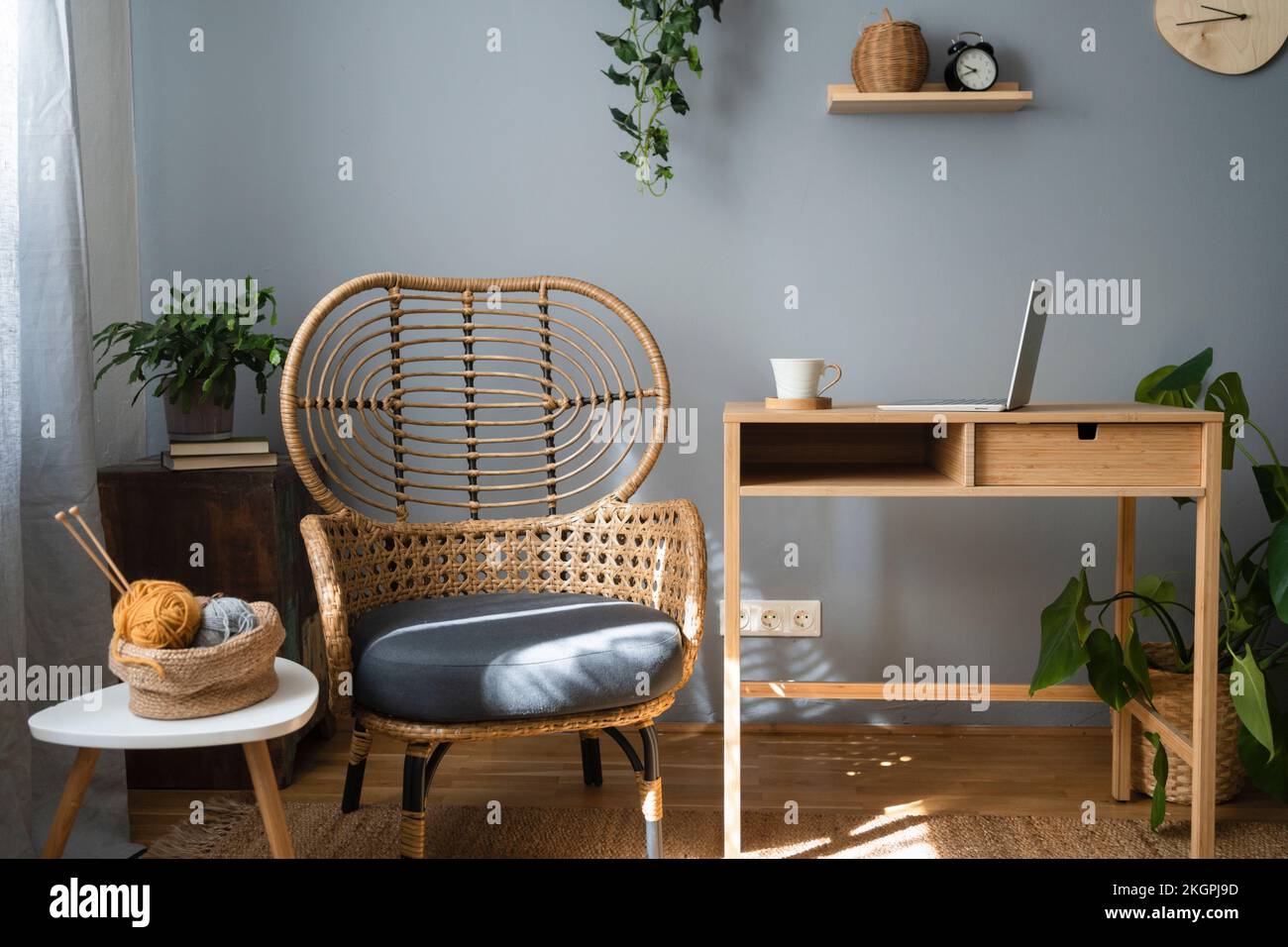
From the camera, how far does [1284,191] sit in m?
2.25

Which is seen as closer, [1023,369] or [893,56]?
[1023,369]

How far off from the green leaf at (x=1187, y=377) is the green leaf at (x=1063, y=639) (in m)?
0.43

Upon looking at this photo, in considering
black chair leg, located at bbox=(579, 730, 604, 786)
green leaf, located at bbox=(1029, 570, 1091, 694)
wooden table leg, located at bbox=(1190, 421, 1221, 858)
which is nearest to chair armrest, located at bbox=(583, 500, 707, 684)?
black chair leg, located at bbox=(579, 730, 604, 786)

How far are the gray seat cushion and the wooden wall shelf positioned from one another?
3.93 feet

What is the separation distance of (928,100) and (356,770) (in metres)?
1.69

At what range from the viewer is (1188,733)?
1901mm

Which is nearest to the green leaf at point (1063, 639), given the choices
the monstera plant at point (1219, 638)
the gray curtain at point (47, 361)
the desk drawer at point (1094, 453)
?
the monstera plant at point (1219, 638)

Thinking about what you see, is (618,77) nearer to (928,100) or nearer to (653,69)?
(653,69)

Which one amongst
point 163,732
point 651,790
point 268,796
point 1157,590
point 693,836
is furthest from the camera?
point 1157,590

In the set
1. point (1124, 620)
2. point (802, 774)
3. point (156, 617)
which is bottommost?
point (802, 774)

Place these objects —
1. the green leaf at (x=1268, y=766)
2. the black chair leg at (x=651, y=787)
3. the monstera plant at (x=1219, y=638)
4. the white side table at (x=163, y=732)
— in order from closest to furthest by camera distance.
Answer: the white side table at (x=163, y=732)
the black chair leg at (x=651, y=787)
the monstera plant at (x=1219, y=638)
the green leaf at (x=1268, y=766)

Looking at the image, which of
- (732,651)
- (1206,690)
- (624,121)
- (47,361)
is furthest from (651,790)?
(624,121)

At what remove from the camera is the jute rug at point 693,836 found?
178 cm

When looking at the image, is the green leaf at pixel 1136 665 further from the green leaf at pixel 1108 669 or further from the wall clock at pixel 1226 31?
the wall clock at pixel 1226 31
